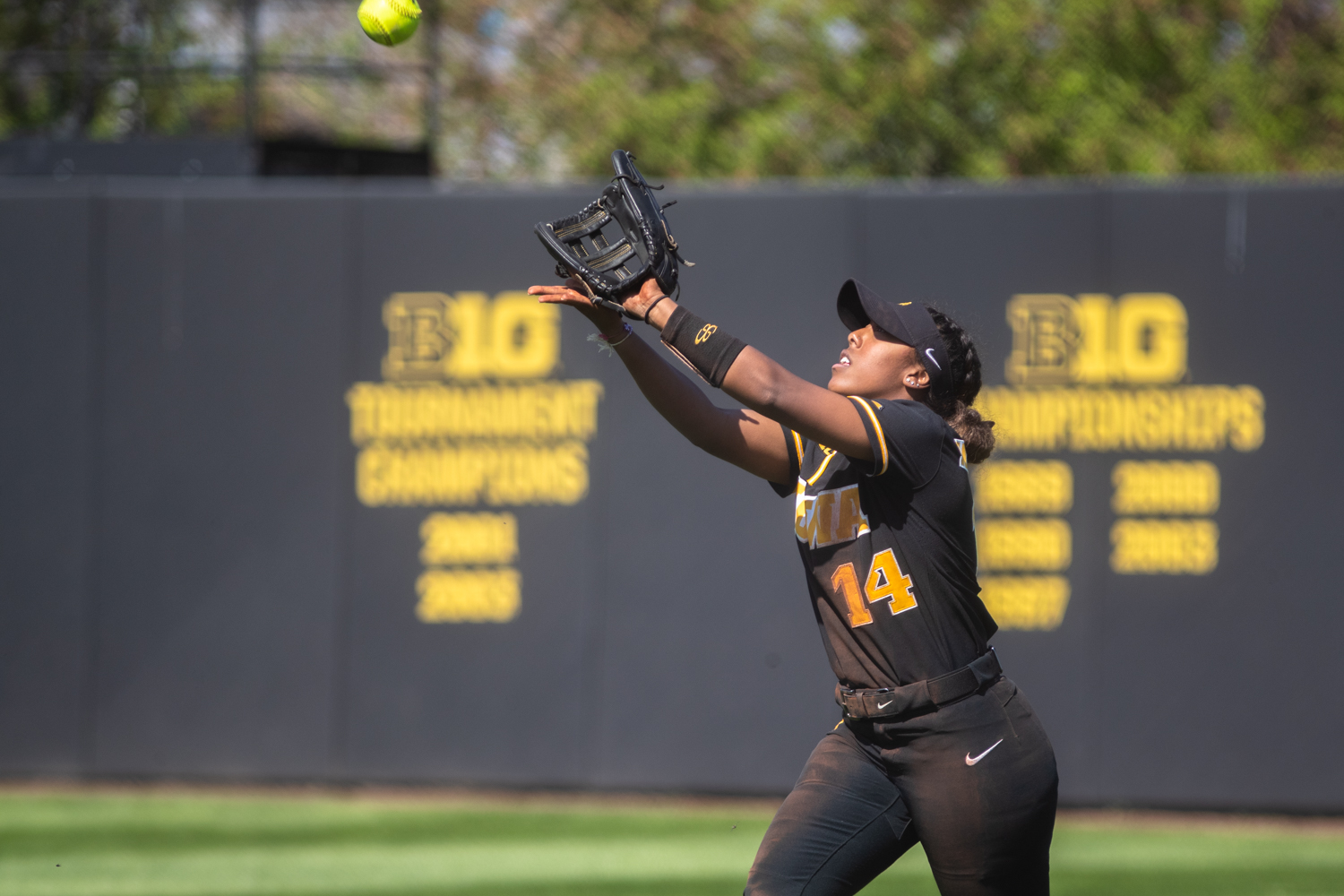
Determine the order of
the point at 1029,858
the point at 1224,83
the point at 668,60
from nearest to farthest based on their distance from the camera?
1. the point at 1029,858
2. the point at 1224,83
3. the point at 668,60

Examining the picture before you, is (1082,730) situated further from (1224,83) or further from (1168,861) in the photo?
(1224,83)

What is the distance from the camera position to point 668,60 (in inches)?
409

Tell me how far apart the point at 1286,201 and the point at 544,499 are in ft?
13.7

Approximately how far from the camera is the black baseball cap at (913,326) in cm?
301

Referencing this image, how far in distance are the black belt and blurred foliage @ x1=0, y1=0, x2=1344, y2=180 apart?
6.83m

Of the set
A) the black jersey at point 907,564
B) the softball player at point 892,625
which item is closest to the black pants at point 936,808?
the softball player at point 892,625

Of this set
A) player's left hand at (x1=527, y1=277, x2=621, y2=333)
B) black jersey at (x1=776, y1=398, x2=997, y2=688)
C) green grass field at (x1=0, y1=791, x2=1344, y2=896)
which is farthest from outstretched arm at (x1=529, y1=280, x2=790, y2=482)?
green grass field at (x1=0, y1=791, x2=1344, y2=896)

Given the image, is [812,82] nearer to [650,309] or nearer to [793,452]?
[793,452]

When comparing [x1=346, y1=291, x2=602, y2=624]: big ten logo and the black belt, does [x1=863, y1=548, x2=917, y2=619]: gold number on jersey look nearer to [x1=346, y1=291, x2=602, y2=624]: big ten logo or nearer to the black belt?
the black belt

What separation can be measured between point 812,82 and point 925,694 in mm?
7843

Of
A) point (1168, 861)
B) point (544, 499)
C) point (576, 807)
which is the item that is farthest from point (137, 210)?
point (1168, 861)

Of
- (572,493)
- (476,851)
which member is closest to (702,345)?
(476,851)

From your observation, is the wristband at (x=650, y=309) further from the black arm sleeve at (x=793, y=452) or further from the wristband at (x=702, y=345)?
the black arm sleeve at (x=793, y=452)

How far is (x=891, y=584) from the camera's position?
2.87 m
